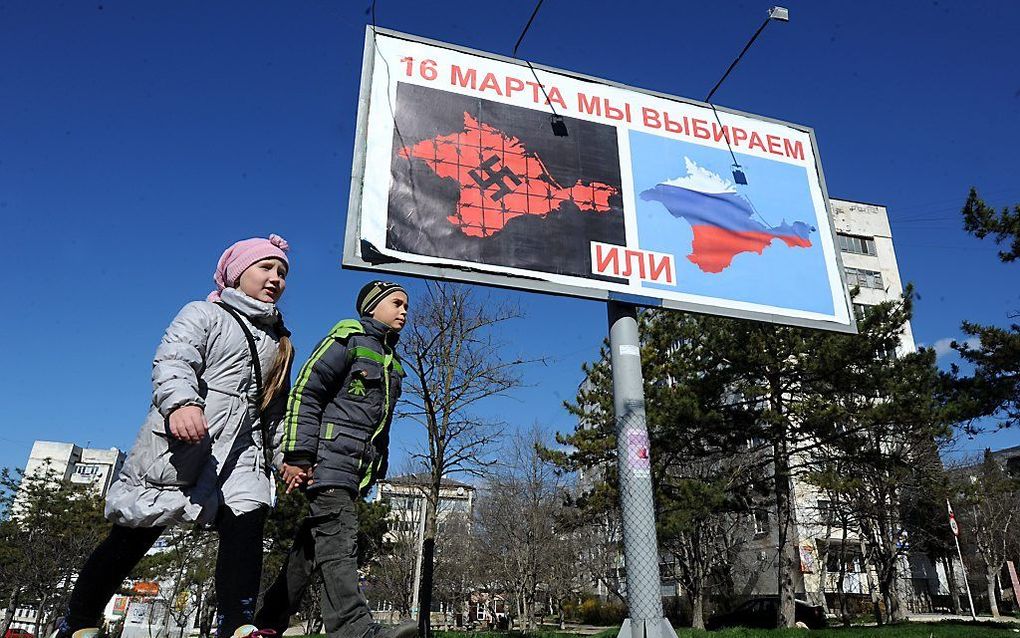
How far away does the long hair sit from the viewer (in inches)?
109

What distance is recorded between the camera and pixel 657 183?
6.77m

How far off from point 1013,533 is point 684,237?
32.5m

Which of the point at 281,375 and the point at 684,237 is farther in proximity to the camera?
the point at 684,237

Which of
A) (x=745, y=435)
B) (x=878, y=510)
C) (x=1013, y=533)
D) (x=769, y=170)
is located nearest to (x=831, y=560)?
(x=1013, y=533)

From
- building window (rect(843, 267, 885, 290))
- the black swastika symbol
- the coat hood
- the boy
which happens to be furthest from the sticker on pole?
building window (rect(843, 267, 885, 290))

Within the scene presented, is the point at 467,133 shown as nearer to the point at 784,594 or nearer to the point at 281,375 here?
the point at 281,375

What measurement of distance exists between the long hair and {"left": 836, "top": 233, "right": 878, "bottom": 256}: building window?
133ft

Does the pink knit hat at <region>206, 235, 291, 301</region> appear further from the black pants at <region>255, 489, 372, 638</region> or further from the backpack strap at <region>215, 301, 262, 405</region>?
the black pants at <region>255, 489, 372, 638</region>

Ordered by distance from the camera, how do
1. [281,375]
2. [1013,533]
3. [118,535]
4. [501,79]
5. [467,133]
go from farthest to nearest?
[1013,533] < [501,79] < [467,133] < [281,375] < [118,535]

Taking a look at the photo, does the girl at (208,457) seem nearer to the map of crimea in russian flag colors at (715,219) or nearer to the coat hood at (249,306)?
the coat hood at (249,306)

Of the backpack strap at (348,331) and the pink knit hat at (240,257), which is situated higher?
the pink knit hat at (240,257)

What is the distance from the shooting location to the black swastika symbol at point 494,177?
615cm

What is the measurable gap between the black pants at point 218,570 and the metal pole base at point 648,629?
3734 mm

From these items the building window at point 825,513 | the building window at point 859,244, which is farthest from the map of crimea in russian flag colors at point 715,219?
the building window at point 859,244
